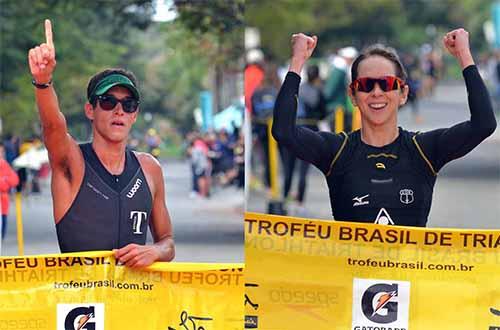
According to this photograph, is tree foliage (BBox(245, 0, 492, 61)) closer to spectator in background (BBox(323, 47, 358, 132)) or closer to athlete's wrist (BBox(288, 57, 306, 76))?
spectator in background (BBox(323, 47, 358, 132))

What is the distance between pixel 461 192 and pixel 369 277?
14778 millimetres

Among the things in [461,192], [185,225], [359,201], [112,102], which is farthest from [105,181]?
[461,192]

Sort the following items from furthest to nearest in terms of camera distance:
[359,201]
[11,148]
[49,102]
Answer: [11,148] < [359,201] < [49,102]

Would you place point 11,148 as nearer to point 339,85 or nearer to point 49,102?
point 49,102

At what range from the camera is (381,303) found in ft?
18.6

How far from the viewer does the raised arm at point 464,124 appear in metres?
5.64

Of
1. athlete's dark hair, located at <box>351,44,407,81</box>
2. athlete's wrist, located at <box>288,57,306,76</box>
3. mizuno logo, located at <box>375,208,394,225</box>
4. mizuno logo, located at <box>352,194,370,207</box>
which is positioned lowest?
mizuno logo, located at <box>375,208,394,225</box>

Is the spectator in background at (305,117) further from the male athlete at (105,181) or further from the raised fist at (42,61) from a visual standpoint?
the raised fist at (42,61)

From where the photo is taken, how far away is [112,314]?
568cm

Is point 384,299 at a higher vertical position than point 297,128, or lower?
lower

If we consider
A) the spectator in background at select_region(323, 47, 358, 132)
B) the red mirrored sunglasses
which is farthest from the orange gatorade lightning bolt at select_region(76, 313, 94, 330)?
the spectator in background at select_region(323, 47, 358, 132)

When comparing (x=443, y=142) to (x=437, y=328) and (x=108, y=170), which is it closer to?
(x=437, y=328)

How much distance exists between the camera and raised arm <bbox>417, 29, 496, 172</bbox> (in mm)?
5641

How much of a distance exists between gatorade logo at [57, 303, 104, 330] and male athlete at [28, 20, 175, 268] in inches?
9.1
